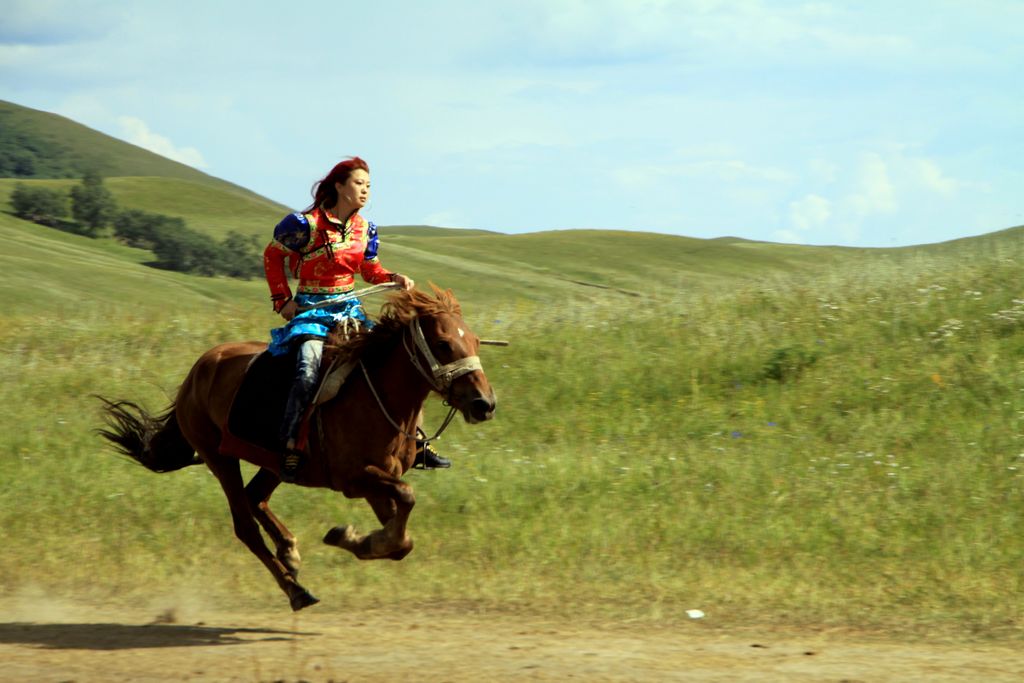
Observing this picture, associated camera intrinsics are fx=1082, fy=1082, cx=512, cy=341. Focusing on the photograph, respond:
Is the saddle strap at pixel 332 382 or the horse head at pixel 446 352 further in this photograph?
the saddle strap at pixel 332 382

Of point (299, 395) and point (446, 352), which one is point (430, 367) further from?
point (299, 395)

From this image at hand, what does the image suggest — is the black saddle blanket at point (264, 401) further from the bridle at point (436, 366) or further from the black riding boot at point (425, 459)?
the bridle at point (436, 366)

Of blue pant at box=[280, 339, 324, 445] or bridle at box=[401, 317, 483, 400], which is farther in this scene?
blue pant at box=[280, 339, 324, 445]

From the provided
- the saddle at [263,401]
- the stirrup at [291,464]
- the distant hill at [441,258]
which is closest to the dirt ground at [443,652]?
the stirrup at [291,464]

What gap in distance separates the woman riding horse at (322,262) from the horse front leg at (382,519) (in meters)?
0.70

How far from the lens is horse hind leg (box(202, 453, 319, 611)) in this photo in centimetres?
773

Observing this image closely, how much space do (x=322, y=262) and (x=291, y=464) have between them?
150cm

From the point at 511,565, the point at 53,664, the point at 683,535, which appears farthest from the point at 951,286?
the point at 53,664

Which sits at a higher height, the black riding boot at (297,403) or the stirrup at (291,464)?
the black riding boot at (297,403)

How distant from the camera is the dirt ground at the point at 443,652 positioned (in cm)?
621

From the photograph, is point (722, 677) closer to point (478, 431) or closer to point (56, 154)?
point (478, 431)

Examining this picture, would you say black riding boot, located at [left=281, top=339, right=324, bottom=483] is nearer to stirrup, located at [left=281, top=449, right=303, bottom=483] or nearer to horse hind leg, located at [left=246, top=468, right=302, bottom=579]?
stirrup, located at [left=281, top=449, right=303, bottom=483]

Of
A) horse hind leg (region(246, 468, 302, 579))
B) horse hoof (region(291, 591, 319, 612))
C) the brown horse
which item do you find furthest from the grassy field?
the brown horse

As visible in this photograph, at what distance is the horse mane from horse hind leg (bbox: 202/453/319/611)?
1496 millimetres
